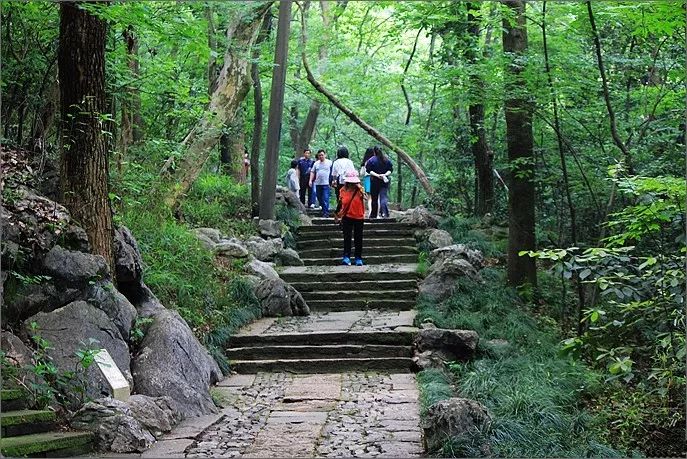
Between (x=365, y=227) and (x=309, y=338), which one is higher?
(x=365, y=227)

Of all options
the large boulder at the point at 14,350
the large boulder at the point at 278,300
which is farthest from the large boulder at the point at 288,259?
the large boulder at the point at 14,350

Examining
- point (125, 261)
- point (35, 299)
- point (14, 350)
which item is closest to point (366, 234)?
point (125, 261)

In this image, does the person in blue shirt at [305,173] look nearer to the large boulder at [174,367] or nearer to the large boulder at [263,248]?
the large boulder at [263,248]

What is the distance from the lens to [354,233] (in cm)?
1377

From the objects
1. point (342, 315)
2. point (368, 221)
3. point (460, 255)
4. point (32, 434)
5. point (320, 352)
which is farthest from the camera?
point (368, 221)

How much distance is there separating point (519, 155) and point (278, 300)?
458 cm

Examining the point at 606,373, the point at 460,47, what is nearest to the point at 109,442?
the point at 606,373

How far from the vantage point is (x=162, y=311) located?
834cm

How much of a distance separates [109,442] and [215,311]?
465 cm

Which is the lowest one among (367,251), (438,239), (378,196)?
(367,251)

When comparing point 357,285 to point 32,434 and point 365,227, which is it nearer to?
point 365,227

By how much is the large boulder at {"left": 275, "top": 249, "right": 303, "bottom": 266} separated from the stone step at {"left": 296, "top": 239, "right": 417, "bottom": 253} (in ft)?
4.03

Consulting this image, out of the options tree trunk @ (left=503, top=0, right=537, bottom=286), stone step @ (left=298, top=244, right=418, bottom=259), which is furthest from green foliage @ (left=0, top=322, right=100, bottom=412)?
stone step @ (left=298, top=244, right=418, bottom=259)

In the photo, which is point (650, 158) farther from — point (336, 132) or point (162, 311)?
point (336, 132)
